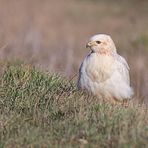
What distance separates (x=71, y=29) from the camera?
2400 centimetres

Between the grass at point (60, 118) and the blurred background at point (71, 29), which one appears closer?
the grass at point (60, 118)

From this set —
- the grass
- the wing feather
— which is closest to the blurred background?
the wing feather

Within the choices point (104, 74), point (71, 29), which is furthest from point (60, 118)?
point (71, 29)

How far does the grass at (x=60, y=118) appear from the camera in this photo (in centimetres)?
602

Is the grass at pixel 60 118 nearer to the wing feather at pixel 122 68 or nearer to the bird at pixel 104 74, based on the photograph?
the bird at pixel 104 74

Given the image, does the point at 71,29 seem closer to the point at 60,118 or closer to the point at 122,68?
the point at 122,68

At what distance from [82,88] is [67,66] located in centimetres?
617

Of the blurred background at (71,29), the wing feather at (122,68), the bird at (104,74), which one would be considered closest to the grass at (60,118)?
the bird at (104,74)

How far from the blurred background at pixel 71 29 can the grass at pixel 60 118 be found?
195 inches

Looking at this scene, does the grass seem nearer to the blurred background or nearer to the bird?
the bird

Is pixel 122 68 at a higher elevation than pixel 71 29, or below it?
higher

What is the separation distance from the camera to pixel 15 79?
7844 mm

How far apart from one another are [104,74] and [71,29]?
54.0 feet

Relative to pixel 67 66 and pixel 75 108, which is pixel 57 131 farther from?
pixel 67 66
